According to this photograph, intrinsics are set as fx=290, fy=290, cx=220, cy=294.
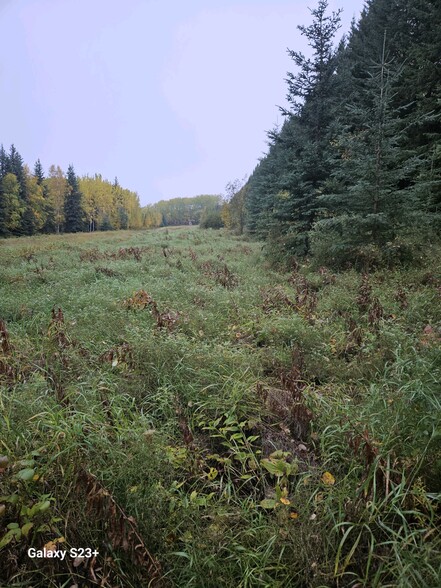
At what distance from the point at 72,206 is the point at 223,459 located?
58.6 m

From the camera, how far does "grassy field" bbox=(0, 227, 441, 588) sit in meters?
1.68

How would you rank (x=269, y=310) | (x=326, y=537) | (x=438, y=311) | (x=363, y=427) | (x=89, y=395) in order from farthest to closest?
(x=269, y=310), (x=438, y=311), (x=89, y=395), (x=363, y=427), (x=326, y=537)

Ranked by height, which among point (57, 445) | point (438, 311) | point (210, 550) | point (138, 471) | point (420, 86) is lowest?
point (210, 550)

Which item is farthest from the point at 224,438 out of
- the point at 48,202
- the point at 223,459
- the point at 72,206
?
the point at 72,206

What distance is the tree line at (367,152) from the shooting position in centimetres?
780

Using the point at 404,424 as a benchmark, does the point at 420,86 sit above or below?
above

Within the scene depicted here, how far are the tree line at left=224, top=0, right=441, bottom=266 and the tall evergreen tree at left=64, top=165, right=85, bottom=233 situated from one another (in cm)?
4945

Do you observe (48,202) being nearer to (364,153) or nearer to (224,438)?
(364,153)

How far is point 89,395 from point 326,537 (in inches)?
91.7

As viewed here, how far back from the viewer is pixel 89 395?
9.59 feet

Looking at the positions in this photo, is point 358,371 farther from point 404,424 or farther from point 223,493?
point 223,493

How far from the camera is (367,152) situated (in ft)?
26.5

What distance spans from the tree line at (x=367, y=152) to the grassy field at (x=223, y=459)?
4501 mm

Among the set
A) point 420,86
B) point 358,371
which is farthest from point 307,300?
point 420,86
